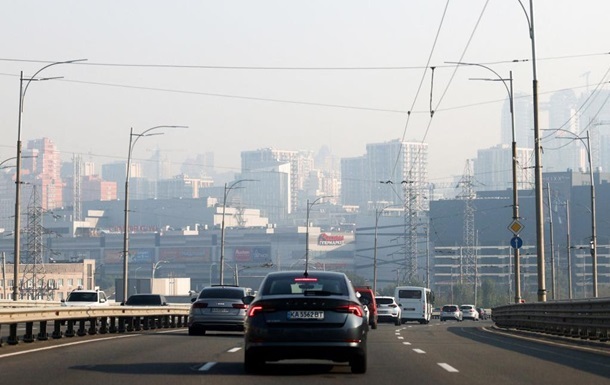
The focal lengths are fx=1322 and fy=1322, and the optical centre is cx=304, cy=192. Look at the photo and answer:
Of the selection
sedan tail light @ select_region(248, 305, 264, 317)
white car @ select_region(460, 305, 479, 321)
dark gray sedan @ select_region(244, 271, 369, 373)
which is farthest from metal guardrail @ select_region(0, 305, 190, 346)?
white car @ select_region(460, 305, 479, 321)

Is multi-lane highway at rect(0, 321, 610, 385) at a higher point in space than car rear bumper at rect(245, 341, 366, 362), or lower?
lower

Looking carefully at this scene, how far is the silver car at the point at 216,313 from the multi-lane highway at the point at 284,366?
7416 millimetres

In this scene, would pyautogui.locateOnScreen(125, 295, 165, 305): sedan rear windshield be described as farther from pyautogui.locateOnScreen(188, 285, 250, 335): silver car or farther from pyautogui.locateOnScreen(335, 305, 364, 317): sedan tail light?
pyautogui.locateOnScreen(335, 305, 364, 317): sedan tail light

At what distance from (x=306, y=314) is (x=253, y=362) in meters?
1.12

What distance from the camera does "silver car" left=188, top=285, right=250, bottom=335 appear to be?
35500mm

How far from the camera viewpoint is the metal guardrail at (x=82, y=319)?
27.5 meters

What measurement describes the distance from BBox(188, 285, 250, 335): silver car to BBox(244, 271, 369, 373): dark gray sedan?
56.6 feet

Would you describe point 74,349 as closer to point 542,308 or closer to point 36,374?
point 36,374

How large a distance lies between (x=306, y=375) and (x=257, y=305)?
3.84 feet

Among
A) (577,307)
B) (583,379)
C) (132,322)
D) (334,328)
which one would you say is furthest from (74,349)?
(132,322)

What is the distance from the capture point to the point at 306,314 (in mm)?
17875

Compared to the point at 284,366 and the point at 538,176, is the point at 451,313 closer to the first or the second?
the point at 538,176

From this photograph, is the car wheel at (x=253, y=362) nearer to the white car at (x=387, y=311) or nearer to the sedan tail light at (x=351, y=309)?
the sedan tail light at (x=351, y=309)

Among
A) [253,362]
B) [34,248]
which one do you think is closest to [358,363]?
[253,362]
